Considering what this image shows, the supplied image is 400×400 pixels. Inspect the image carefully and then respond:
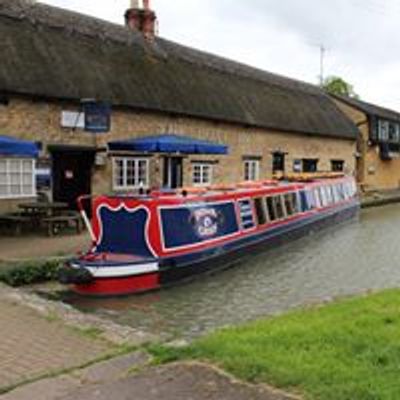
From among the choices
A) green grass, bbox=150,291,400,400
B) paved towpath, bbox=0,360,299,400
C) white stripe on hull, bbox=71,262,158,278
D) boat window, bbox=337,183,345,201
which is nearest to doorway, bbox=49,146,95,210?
white stripe on hull, bbox=71,262,158,278

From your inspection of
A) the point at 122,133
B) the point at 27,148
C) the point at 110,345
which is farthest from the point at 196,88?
the point at 110,345

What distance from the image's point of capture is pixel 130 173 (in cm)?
1820

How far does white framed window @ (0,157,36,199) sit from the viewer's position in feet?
48.1

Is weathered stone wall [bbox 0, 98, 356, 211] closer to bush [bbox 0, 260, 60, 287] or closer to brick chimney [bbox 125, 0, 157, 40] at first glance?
brick chimney [bbox 125, 0, 157, 40]

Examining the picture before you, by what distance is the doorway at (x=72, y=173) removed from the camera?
650 inches

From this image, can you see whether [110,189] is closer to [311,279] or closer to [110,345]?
[311,279]

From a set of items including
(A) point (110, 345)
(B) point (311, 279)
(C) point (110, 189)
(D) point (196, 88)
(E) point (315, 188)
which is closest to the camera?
(A) point (110, 345)

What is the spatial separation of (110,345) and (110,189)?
39.0ft

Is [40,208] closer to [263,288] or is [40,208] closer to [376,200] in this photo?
[263,288]

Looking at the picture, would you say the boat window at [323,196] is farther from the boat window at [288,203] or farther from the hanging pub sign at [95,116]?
the hanging pub sign at [95,116]

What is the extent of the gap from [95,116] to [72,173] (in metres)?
1.92

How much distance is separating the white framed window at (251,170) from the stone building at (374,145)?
10.9 m

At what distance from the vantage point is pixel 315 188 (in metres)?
19.6

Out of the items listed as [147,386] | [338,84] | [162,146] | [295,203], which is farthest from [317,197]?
[338,84]
